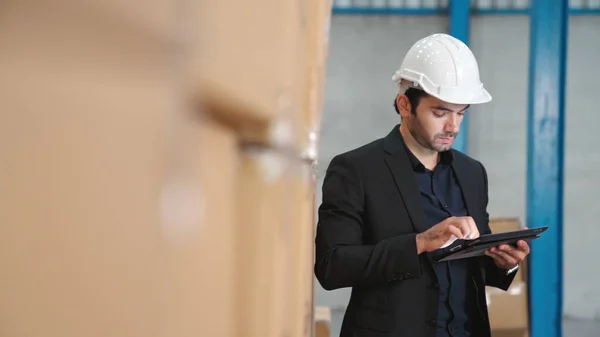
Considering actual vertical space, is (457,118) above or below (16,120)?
above

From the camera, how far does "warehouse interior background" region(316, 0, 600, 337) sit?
582 cm

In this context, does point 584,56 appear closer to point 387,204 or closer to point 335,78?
point 335,78

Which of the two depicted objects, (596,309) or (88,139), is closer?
(88,139)

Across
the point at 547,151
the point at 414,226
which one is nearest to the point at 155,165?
the point at 414,226

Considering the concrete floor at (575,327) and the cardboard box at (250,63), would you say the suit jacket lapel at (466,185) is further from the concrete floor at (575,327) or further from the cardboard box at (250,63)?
the concrete floor at (575,327)

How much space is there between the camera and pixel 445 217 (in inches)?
60.6

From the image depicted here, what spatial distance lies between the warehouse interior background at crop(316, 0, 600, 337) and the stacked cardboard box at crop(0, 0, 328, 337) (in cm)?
555

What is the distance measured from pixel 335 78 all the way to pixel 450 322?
4.75 metres

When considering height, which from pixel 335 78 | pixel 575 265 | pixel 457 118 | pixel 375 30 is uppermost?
pixel 375 30

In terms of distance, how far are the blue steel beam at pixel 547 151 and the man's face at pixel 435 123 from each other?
5.34 feet

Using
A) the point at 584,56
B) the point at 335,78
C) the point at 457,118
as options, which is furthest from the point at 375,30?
the point at 457,118

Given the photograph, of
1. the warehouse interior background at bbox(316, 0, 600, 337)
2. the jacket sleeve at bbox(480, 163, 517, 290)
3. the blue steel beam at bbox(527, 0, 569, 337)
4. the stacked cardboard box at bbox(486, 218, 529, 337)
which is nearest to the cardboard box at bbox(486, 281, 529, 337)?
the stacked cardboard box at bbox(486, 218, 529, 337)

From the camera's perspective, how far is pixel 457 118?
1608 millimetres

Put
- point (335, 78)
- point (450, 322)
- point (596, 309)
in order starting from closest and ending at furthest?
point (450, 322), point (596, 309), point (335, 78)
